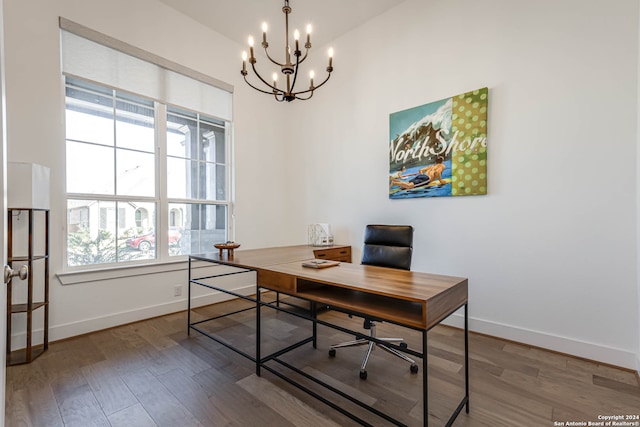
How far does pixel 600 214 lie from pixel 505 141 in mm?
899

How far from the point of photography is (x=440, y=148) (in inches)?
115

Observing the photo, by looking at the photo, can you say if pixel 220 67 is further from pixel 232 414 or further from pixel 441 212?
pixel 232 414

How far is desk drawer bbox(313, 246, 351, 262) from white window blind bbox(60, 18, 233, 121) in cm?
222

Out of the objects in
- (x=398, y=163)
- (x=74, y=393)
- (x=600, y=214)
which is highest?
(x=398, y=163)

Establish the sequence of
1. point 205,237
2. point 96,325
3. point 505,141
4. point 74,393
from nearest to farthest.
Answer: point 74,393 < point 505,141 < point 96,325 < point 205,237

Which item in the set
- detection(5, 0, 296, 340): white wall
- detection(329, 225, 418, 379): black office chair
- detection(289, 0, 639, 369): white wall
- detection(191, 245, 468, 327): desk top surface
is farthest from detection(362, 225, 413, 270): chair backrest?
detection(5, 0, 296, 340): white wall

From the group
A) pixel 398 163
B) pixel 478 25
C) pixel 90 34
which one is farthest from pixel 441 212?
pixel 90 34

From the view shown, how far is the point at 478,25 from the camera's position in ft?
9.04

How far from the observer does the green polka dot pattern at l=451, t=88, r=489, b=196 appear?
105 inches

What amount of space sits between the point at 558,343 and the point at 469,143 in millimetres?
1843

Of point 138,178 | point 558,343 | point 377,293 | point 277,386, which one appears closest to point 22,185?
point 138,178

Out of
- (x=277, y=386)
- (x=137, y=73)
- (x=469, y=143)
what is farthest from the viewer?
(x=137, y=73)

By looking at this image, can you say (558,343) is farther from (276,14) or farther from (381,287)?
(276,14)

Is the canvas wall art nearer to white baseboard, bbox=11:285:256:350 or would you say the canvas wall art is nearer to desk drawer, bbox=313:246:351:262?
desk drawer, bbox=313:246:351:262
